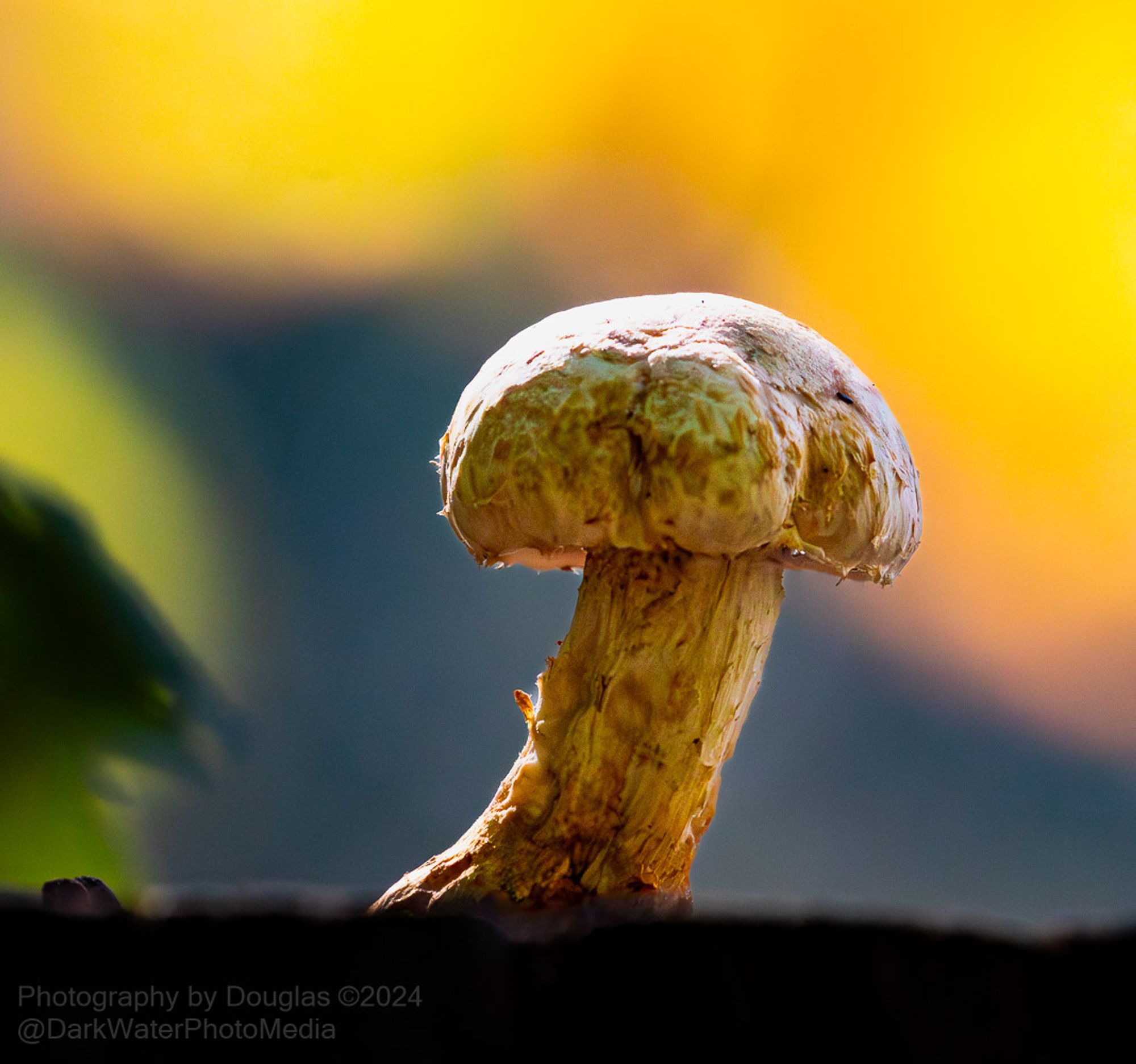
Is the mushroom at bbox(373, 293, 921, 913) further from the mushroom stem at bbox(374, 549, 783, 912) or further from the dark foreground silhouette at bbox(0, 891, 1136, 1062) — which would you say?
the dark foreground silhouette at bbox(0, 891, 1136, 1062)

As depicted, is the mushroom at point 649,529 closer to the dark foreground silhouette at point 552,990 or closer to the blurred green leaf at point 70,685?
the dark foreground silhouette at point 552,990

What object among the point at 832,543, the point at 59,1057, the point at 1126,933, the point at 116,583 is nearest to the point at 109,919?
the point at 59,1057

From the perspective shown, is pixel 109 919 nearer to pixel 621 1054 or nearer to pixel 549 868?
Answer: pixel 621 1054

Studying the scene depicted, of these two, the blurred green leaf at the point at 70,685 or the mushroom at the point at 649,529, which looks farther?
the blurred green leaf at the point at 70,685

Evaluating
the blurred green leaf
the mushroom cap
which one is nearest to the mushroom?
the mushroom cap

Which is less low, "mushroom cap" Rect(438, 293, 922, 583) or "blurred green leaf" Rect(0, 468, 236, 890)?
"mushroom cap" Rect(438, 293, 922, 583)

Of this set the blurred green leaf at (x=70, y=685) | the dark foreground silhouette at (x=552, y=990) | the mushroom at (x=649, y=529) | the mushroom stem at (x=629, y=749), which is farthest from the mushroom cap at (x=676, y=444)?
the blurred green leaf at (x=70, y=685)

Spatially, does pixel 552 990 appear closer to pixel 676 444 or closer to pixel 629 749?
pixel 676 444
